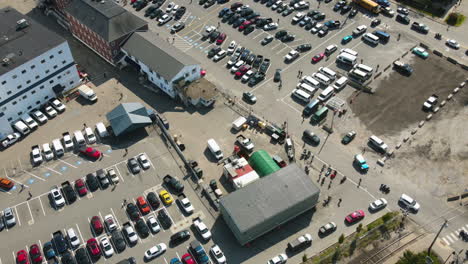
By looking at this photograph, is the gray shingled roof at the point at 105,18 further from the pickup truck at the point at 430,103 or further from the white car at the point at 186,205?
the pickup truck at the point at 430,103

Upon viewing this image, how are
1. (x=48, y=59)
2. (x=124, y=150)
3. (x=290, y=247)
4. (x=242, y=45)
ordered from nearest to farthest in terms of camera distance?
(x=290, y=247), (x=124, y=150), (x=48, y=59), (x=242, y=45)

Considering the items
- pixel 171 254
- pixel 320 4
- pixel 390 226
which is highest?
pixel 320 4

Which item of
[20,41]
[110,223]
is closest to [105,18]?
[20,41]

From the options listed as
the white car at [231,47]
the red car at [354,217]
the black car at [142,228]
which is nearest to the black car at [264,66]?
the white car at [231,47]

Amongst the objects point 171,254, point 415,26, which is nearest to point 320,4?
point 415,26

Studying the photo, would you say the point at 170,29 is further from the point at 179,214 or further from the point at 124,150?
the point at 179,214

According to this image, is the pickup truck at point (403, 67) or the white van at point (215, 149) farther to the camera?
the pickup truck at point (403, 67)

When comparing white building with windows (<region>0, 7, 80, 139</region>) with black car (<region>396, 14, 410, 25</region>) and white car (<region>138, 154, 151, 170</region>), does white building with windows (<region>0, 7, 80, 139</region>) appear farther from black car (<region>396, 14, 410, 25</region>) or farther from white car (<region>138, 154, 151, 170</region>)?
black car (<region>396, 14, 410, 25</region>)
